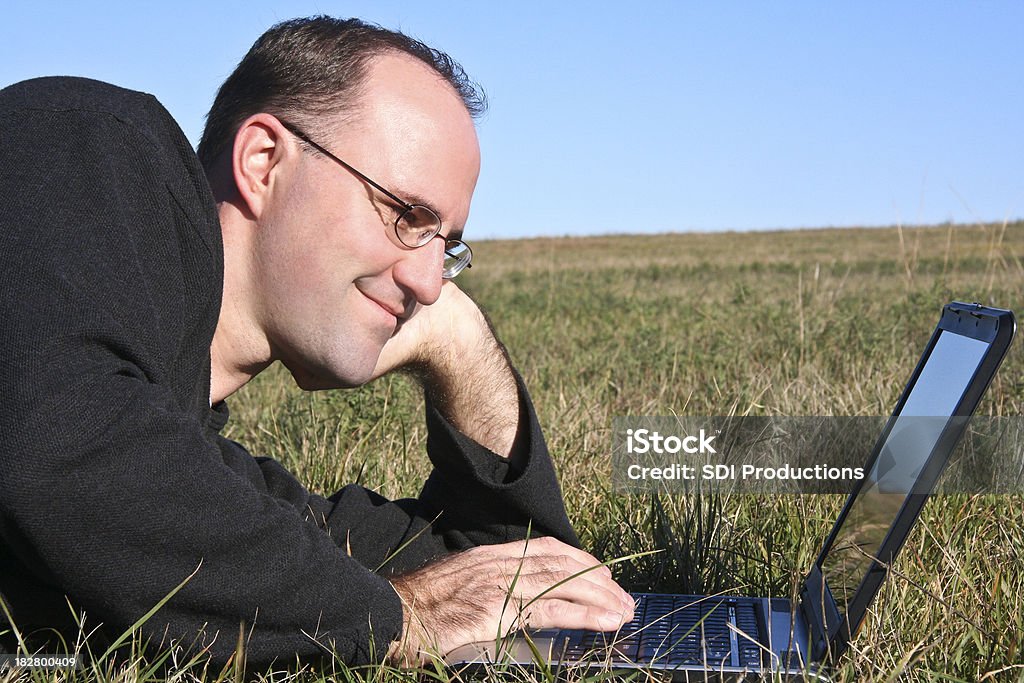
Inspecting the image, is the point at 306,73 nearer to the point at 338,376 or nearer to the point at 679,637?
the point at 338,376

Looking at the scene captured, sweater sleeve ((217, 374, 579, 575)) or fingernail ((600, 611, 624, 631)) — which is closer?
fingernail ((600, 611, 624, 631))

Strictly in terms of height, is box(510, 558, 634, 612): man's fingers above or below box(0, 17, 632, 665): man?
below

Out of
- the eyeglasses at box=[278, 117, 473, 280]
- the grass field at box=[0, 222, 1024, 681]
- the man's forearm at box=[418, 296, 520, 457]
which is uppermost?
the eyeglasses at box=[278, 117, 473, 280]

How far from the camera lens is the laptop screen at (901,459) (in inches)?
74.0

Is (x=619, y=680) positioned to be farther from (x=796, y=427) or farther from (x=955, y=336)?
(x=796, y=427)

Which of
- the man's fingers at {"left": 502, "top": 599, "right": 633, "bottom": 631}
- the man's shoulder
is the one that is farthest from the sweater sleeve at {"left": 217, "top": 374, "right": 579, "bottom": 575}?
the man's shoulder

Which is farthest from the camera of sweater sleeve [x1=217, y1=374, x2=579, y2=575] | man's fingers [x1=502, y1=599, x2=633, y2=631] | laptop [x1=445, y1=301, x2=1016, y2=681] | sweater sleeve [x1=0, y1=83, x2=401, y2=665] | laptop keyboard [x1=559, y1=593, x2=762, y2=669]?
sweater sleeve [x1=217, y1=374, x2=579, y2=575]

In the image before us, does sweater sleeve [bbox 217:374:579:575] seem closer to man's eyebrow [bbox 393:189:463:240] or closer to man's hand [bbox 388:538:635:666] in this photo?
man's hand [bbox 388:538:635:666]

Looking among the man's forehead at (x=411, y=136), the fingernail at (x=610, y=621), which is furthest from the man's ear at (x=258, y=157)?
the fingernail at (x=610, y=621)

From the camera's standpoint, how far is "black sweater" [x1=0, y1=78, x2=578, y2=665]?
1.49m

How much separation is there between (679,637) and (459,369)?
97 centimetres

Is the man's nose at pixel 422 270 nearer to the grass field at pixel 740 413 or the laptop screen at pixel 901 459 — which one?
the grass field at pixel 740 413

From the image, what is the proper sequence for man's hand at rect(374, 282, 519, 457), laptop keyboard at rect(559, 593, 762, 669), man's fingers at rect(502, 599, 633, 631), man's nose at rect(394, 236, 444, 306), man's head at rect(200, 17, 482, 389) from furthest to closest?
man's hand at rect(374, 282, 519, 457) → man's nose at rect(394, 236, 444, 306) → man's head at rect(200, 17, 482, 389) → man's fingers at rect(502, 599, 633, 631) → laptop keyboard at rect(559, 593, 762, 669)

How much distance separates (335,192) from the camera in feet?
7.11
